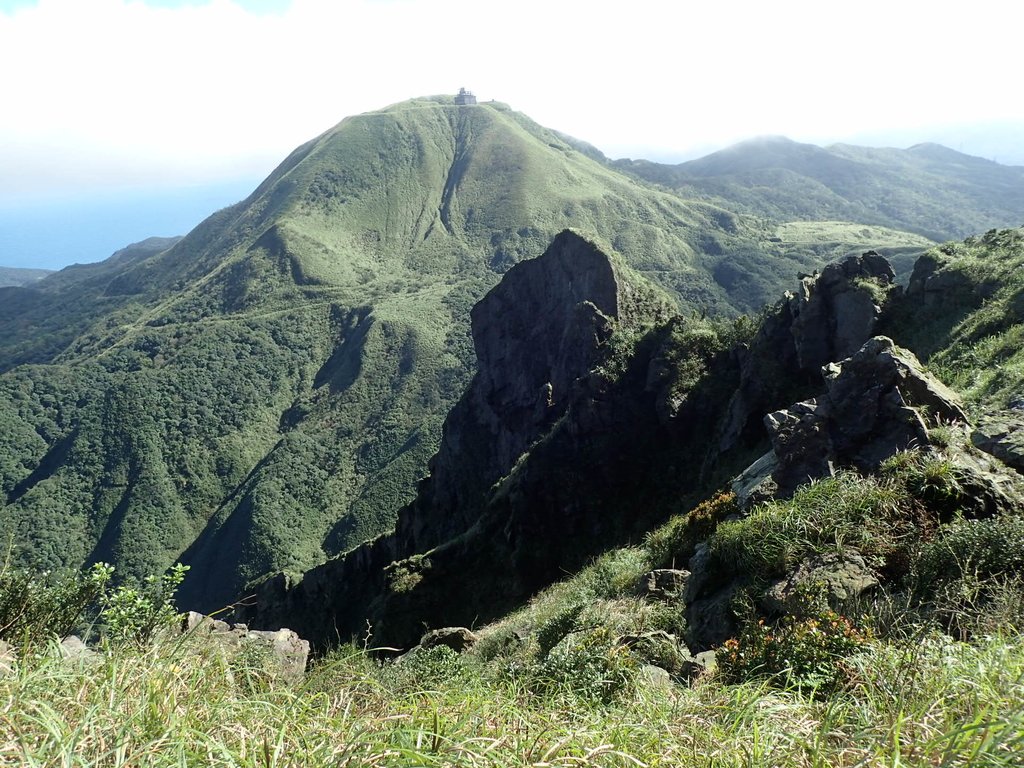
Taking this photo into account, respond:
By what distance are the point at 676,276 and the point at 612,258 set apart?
14281 cm

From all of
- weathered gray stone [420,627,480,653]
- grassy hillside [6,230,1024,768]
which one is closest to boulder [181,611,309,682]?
grassy hillside [6,230,1024,768]

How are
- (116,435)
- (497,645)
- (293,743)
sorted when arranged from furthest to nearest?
(116,435) < (497,645) < (293,743)

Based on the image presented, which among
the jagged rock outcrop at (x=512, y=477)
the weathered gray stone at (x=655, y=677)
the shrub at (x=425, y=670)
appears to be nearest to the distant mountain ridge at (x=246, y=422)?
the jagged rock outcrop at (x=512, y=477)

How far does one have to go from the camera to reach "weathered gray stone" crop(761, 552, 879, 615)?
19.7 feet

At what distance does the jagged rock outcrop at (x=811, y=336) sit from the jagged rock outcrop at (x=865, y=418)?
34.6ft

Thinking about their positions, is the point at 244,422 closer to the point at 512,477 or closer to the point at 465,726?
the point at 512,477

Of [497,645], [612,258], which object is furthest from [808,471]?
[612,258]

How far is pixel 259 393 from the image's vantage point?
542 feet

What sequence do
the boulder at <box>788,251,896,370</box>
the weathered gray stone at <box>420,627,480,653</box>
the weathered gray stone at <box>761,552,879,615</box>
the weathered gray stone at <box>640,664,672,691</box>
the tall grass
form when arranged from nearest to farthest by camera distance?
the tall grass < the weathered gray stone at <box>640,664,672,691</box> < the weathered gray stone at <box>761,552,879,615</box> < the weathered gray stone at <box>420,627,480,653</box> < the boulder at <box>788,251,896,370</box>

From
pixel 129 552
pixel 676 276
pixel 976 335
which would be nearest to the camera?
pixel 976 335

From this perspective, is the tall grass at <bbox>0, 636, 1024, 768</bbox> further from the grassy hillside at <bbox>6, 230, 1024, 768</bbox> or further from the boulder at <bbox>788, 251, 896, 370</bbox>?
the boulder at <bbox>788, 251, 896, 370</bbox>

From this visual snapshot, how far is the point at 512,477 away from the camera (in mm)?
32875

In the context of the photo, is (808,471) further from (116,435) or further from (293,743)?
(116,435)

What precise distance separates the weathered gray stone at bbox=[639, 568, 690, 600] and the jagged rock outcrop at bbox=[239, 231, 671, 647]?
5588mm
